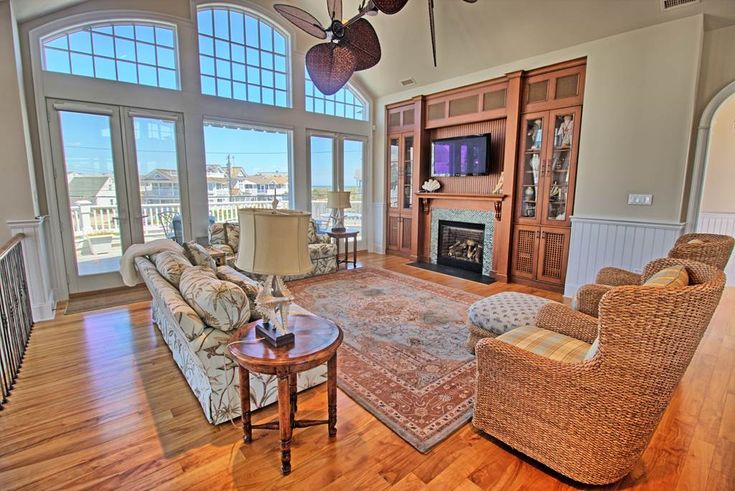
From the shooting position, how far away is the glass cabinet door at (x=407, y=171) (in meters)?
6.81

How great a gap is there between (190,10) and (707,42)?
608cm

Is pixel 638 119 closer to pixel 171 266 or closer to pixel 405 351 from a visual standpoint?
pixel 405 351

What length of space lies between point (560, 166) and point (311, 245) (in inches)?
145

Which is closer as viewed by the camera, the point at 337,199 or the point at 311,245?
the point at 311,245

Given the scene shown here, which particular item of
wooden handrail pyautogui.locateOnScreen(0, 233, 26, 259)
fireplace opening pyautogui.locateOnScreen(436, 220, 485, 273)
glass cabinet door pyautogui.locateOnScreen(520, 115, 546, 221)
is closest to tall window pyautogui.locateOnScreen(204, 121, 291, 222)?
wooden handrail pyautogui.locateOnScreen(0, 233, 26, 259)

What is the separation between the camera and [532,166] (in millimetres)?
5133

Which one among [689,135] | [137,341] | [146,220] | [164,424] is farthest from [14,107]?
[689,135]

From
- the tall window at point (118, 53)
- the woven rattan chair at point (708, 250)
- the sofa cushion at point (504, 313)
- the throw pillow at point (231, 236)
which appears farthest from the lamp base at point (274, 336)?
the tall window at point (118, 53)

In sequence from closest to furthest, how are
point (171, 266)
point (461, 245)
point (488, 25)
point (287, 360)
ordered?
point (287, 360), point (171, 266), point (488, 25), point (461, 245)

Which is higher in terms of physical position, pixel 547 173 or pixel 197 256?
pixel 547 173

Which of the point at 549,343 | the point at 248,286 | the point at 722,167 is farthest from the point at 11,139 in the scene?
the point at 722,167

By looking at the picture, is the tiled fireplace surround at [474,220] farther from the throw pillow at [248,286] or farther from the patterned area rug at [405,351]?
Answer: the throw pillow at [248,286]

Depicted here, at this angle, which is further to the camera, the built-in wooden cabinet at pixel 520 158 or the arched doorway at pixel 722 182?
the arched doorway at pixel 722 182

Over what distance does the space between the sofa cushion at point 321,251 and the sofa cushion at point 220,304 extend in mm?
3335
